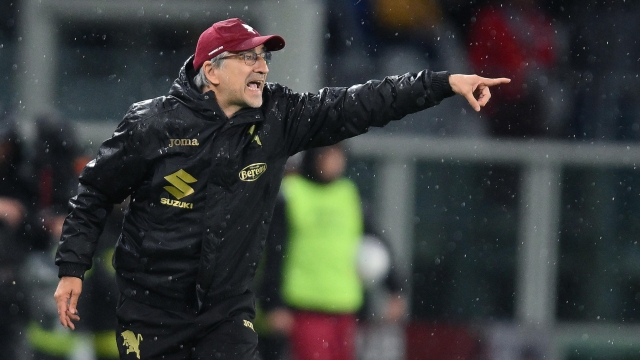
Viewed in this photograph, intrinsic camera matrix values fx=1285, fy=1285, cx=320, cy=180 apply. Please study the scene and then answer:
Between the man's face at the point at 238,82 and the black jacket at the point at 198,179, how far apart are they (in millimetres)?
52

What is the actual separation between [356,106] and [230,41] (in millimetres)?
566

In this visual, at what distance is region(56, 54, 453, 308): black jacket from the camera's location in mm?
5055

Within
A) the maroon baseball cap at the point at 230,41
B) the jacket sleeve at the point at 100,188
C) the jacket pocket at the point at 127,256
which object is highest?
the maroon baseball cap at the point at 230,41

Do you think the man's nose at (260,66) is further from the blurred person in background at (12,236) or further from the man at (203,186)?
the blurred person in background at (12,236)

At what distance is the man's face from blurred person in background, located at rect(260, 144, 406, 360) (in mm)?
2829

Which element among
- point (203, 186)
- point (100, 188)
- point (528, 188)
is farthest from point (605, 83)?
point (100, 188)

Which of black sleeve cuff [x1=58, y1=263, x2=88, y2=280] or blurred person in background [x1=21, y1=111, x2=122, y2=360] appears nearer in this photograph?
black sleeve cuff [x1=58, y1=263, x2=88, y2=280]

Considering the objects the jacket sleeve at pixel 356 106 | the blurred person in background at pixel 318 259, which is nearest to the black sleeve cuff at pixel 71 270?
the jacket sleeve at pixel 356 106

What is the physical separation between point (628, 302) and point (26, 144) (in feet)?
18.8

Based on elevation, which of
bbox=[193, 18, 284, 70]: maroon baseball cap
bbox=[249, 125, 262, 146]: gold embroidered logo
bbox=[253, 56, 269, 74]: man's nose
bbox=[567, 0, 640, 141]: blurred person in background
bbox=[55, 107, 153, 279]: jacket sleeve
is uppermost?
bbox=[567, 0, 640, 141]: blurred person in background

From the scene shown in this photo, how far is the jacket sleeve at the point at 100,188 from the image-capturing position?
16.6 ft

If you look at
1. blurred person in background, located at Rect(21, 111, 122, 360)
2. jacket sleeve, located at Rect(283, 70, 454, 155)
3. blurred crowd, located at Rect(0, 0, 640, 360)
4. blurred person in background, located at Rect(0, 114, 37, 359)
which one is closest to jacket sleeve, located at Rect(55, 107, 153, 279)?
jacket sleeve, located at Rect(283, 70, 454, 155)

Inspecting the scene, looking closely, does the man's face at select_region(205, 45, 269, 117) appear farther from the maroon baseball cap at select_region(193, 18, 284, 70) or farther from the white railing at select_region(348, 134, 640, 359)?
the white railing at select_region(348, 134, 640, 359)

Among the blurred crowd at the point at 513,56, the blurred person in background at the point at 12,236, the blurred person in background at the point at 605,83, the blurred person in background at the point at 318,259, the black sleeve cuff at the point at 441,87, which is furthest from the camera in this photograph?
the blurred person in background at the point at 605,83
